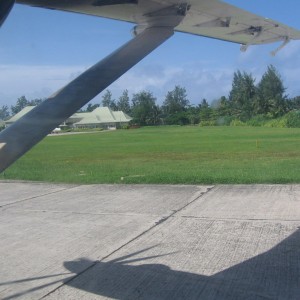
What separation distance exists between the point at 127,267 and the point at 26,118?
304 centimetres

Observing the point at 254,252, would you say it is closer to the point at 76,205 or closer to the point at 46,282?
the point at 46,282

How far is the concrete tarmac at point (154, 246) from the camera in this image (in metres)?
5.31

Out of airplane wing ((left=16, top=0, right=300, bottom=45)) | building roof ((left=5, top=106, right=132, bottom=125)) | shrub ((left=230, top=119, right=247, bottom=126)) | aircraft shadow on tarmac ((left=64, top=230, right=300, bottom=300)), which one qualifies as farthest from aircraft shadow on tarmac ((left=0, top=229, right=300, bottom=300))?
shrub ((left=230, top=119, right=247, bottom=126))

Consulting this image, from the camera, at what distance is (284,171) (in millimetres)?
14734

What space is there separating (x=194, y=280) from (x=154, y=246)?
4.86 feet

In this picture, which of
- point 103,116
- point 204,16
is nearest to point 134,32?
point 204,16

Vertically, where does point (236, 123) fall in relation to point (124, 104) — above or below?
below

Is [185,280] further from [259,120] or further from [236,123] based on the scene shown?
[236,123]

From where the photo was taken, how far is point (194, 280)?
5469 millimetres

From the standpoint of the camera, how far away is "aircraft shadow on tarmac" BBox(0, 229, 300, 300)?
16.7 feet

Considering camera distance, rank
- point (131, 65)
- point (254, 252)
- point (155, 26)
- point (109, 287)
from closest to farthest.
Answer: point (131, 65) < point (155, 26) < point (109, 287) < point (254, 252)

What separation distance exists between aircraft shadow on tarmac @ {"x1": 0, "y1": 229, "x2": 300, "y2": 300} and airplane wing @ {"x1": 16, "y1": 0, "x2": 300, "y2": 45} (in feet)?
8.48

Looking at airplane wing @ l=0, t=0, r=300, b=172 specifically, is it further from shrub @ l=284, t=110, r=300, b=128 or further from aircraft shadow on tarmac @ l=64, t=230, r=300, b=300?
shrub @ l=284, t=110, r=300, b=128

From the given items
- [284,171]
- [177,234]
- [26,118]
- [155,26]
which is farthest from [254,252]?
[284,171]
